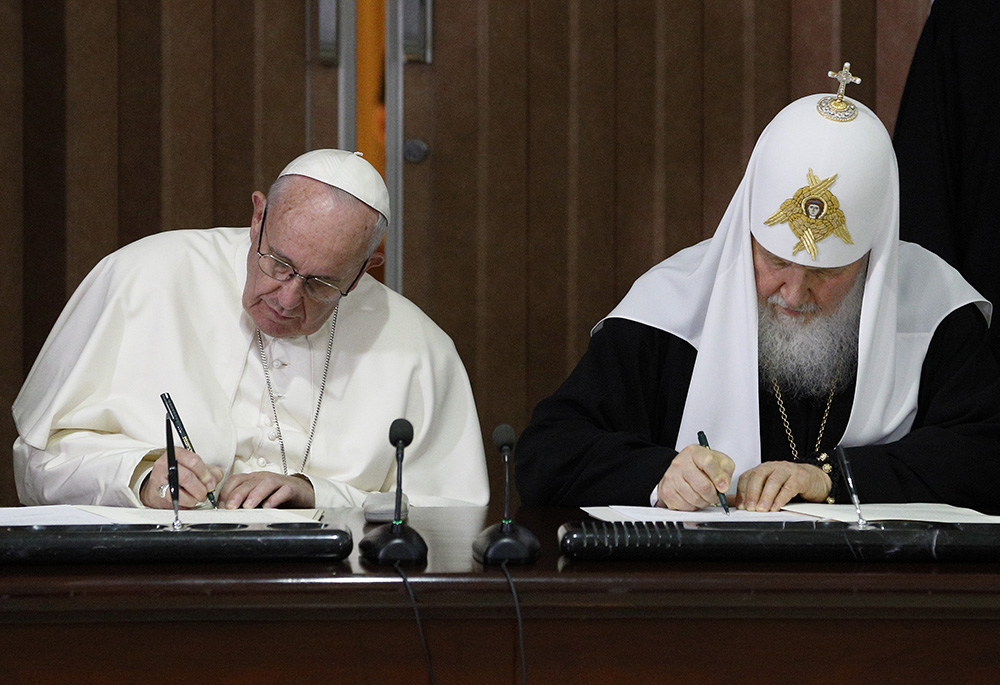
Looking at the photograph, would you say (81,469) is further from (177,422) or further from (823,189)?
(823,189)

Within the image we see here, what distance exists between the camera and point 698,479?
2.16 meters

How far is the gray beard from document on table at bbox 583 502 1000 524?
65 centimetres

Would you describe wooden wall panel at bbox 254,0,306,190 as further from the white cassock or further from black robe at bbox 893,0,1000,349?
black robe at bbox 893,0,1000,349

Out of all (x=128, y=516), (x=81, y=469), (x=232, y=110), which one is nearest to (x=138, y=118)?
(x=232, y=110)

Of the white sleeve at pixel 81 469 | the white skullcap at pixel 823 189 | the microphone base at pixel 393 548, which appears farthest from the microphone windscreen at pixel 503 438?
the white skullcap at pixel 823 189

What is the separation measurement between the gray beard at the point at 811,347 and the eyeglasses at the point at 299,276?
3.43 feet

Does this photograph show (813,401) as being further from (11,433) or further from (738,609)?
(11,433)

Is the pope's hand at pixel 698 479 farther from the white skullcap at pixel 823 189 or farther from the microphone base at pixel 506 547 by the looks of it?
the white skullcap at pixel 823 189

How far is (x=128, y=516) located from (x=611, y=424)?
4.15 feet

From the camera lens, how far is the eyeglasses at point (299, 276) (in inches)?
108

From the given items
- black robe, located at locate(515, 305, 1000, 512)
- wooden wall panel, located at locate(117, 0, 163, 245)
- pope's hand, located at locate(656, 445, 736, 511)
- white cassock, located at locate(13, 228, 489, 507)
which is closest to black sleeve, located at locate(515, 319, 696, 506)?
black robe, located at locate(515, 305, 1000, 512)

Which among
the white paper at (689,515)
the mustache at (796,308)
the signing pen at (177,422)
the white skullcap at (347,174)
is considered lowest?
the white paper at (689,515)

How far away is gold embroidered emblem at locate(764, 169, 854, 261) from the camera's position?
2656mm

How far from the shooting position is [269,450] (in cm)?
287
